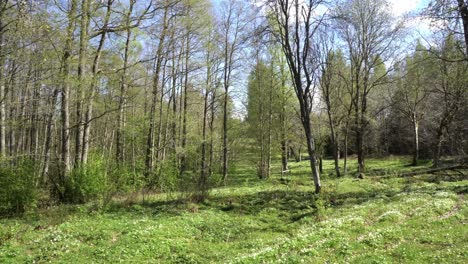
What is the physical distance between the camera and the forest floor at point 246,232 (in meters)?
8.27

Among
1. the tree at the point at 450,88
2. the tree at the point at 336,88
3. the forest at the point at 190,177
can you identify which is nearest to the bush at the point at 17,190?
the forest at the point at 190,177

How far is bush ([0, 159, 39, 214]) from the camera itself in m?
12.7

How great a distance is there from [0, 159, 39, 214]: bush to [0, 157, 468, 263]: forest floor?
77 cm

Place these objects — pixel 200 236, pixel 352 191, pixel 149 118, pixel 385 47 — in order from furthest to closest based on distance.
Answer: pixel 385 47, pixel 149 118, pixel 352 191, pixel 200 236

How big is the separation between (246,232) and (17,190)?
393 inches

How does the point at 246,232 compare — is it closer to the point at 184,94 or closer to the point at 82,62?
the point at 82,62

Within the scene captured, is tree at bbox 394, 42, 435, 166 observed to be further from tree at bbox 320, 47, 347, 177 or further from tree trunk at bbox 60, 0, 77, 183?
tree trunk at bbox 60, 0, 77, 183

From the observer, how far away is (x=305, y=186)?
75.6ft

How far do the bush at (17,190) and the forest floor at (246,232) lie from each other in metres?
0.77

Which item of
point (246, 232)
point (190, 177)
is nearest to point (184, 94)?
point (190, 177)

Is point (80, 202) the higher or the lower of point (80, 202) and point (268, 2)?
the lower

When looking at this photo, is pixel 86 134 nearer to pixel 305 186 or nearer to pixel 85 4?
pixel 85 4

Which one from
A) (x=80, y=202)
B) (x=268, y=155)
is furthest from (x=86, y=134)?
(x=268, y=155)

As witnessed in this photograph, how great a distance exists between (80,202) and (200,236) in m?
7.25
